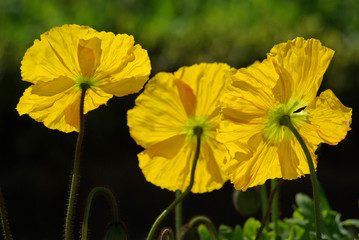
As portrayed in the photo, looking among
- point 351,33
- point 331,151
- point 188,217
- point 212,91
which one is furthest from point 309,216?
point 351,33

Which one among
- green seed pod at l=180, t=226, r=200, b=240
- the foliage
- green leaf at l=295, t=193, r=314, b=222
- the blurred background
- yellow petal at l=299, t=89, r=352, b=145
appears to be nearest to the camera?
yellow petal at l=299, t=89, r=352, b=145

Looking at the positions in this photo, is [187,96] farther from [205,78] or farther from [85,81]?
[85,81]

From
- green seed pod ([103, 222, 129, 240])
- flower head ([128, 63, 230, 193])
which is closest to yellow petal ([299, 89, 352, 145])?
flower head ([128, 63, 230, 193])

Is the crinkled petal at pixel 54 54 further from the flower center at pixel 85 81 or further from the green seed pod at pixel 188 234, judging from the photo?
the green seed pod at pixel 188 234

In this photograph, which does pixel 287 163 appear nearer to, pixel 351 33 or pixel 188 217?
pixel 188 217

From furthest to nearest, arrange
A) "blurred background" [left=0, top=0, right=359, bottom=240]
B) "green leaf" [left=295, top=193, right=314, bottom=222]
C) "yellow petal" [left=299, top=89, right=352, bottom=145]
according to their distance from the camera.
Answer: "blurred background" [left=0, top=0, right=359, bottom=240]
"green leaf" [left=295, top=193, right=314, bottom=222]
"yellow petal" [left=299, top=89, right=352, bottom=145]

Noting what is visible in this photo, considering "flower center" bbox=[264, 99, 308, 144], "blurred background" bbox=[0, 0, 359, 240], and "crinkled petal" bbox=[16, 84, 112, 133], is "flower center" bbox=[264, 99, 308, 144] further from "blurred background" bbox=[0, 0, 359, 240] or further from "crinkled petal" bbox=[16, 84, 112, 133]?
"blurred background" bbox=[0, 0, 359, 240]
